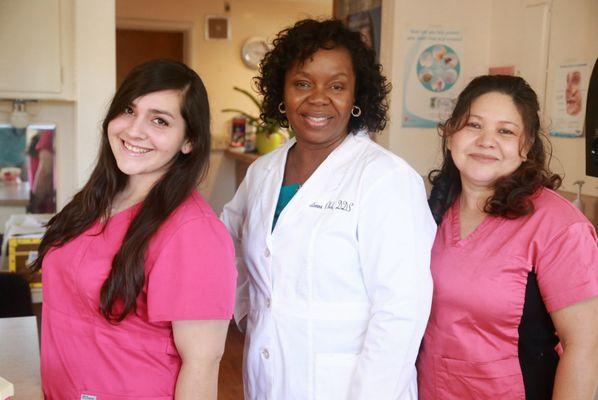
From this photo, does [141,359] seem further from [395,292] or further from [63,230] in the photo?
[395,292]

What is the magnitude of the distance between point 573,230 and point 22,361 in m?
1.16

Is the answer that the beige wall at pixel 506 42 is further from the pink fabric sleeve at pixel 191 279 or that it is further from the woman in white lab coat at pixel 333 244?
the pink fabric sleeve at pixel 191 279

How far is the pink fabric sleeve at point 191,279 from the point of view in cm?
109

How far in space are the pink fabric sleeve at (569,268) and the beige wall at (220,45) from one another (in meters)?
4.78

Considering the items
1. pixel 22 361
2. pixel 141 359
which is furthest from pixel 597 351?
pixel 22 361

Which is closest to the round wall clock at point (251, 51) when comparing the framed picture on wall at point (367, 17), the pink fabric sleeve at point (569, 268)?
the framed picture on wall at point (367, 17)

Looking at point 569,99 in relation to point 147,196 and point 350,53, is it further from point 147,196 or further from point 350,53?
point 147,196

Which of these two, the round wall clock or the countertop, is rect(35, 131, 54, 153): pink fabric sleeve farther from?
the round wall clock

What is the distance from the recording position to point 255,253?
4.83ft

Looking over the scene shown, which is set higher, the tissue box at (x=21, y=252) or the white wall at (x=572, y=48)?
the white wall at (x=572, y=48)

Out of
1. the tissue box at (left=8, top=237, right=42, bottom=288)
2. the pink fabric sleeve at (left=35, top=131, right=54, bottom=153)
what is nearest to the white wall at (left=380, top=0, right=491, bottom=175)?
the pink fabric sleeve at (left=35, top=131, right=54, bottom=153)

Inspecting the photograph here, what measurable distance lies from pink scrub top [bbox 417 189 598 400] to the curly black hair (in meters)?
0.38

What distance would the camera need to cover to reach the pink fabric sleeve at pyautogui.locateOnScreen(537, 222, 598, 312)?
1197 millimetres

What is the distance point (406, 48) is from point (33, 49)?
5.21ft
